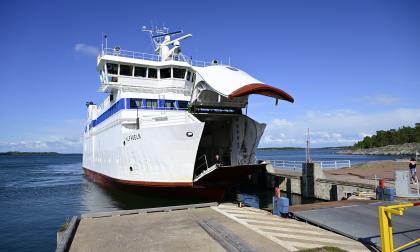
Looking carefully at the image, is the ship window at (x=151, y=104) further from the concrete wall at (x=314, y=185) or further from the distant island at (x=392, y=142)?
the distant island at (x=392, y=142)

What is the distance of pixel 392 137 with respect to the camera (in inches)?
5300

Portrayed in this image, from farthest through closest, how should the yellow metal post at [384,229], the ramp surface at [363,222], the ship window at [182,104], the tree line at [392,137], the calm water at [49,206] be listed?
the tree line at [392,137], the ship window at [182,104], the calm water at [49,206], the ramp surface at [363,222], the yellow metal post at [384,229]

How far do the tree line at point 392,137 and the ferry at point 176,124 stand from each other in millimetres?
128118

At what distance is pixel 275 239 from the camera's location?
8094 millimetres

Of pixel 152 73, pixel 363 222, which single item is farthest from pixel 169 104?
pixel 363 222

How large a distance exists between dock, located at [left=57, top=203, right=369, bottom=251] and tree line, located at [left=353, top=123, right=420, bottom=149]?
445 ft

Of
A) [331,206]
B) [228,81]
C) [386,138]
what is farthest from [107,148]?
[386,138]

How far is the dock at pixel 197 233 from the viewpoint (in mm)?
7793

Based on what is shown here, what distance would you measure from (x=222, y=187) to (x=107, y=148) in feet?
39.5

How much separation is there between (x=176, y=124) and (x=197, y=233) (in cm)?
792

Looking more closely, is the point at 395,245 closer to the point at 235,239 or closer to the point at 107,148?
the point at 235,239

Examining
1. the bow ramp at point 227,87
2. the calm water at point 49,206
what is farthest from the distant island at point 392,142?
the bow ramp at point 227,87

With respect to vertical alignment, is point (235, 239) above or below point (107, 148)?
below

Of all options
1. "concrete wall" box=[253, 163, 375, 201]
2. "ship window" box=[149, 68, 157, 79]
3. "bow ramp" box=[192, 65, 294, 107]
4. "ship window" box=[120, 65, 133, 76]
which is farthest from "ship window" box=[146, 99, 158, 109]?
"concrete wall" box=[253, 163, 375, 201]
